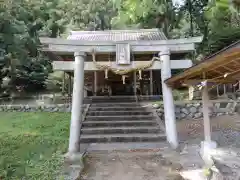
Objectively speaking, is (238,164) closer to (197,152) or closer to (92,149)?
(197,152)

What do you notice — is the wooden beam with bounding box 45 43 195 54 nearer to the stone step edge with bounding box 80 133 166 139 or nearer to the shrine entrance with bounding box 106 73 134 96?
the stone step edge with bounding box 80 133 166 139

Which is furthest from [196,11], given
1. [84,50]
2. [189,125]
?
[84,50]

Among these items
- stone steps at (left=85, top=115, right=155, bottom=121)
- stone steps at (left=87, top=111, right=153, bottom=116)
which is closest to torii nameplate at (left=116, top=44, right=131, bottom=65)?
stone steps at (left=85, top=115, right=155, bottom=121)

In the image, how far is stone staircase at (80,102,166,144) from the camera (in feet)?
29.0

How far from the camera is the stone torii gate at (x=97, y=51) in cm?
757

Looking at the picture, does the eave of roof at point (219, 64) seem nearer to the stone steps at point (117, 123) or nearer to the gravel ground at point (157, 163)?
the gravel ground at point (157, 163)

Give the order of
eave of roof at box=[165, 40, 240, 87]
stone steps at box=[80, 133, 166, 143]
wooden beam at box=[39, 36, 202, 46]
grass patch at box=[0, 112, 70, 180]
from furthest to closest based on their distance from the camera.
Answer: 1. stone steps at box=[80, 133, 166, 143]
2. wooden beam at box=[39, 36, 202, 46]
3. grass patch at box=[0, 112, 70, 180]
4. eave of roof at box=[165, 40, 240, 87]

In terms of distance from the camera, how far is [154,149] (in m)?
7.74

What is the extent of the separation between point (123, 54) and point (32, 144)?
3908mm

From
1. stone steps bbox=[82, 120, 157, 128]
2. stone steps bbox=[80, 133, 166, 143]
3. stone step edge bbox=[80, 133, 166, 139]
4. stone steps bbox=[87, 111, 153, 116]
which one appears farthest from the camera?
stone steps bbox=[87, 111, 153, 116]

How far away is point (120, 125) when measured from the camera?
1008 centimetres

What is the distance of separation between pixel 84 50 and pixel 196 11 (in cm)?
1456

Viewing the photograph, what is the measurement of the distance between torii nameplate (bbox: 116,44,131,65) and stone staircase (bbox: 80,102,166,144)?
269cm

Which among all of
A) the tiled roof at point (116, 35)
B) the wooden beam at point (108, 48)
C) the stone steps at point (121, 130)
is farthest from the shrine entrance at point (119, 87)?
the wooden beam at point (108, 48)
